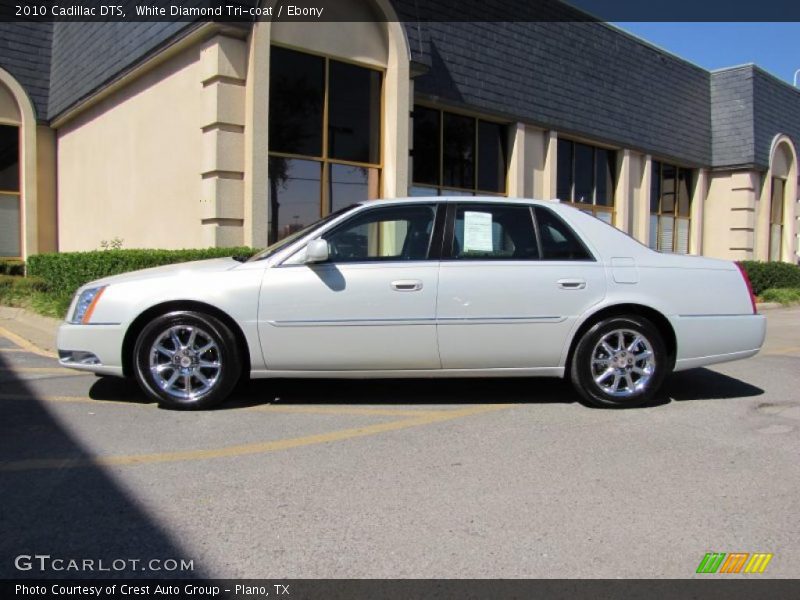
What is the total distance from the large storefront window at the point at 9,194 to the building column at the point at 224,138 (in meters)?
8.17

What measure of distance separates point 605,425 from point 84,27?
14246mm

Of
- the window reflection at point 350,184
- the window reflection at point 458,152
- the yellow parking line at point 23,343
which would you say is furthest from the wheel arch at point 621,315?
the window reflection at point 458,152

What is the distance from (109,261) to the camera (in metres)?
9.62

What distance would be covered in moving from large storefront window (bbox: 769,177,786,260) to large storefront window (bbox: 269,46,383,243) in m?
15.7

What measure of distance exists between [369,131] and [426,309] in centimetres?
696

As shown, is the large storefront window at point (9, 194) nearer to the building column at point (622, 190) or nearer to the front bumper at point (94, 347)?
the front bumper at point (94, 347)

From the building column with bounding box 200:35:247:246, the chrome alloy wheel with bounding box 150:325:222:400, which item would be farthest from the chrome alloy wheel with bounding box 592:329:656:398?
the building column with bounding box 200:35:247:246

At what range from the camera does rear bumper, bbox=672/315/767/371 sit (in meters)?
5.46

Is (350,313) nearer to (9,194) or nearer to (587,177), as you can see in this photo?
(587,177)

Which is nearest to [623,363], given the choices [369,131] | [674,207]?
[369,131]

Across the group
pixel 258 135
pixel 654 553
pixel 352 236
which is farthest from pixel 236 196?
pixel 654 553

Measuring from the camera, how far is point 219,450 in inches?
171

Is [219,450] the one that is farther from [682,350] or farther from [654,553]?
[682,350]

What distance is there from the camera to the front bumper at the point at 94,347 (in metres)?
5.14
